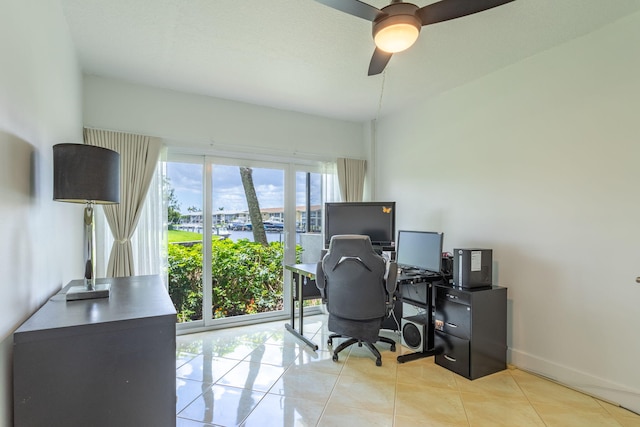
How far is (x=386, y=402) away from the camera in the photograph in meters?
2.19

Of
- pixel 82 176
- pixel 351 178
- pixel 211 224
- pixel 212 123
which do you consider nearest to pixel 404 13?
pixel 82 176

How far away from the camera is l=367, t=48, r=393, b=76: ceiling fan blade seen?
81.3 inches

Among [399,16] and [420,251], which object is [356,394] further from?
[399,16]

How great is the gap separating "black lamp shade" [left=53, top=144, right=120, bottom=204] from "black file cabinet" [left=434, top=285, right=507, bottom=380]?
2.58 meters

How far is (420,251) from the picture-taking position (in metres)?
3.22

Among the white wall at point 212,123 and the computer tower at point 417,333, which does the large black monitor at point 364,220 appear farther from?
the white wall at point 212,123

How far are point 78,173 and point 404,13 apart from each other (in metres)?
1.80

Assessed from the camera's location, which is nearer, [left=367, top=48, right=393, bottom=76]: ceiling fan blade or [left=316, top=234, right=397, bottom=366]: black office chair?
[left=367, top=48, right=393, bottom=76]: ceiling fan blade

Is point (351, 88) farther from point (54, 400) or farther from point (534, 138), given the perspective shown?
point (54, 400)

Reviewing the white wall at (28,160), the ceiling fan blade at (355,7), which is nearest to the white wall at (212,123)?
the white wall at (28,160)

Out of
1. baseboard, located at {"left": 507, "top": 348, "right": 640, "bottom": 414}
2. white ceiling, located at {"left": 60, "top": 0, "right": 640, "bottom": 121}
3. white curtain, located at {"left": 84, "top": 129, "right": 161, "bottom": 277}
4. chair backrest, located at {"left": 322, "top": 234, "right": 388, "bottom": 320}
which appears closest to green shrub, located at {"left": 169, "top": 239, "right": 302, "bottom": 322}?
white curtain, located at {"left": 84, "top": 129, "right": 161, "bottom": 277}

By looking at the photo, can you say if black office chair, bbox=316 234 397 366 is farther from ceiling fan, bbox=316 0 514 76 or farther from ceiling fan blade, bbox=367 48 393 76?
ceiling fan, bbox=316 0 514 76

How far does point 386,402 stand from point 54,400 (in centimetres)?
186

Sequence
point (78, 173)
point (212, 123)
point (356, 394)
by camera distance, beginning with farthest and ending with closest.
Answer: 1. point (212, 123)
2. point (356, 394)
3. point (78, 173)
